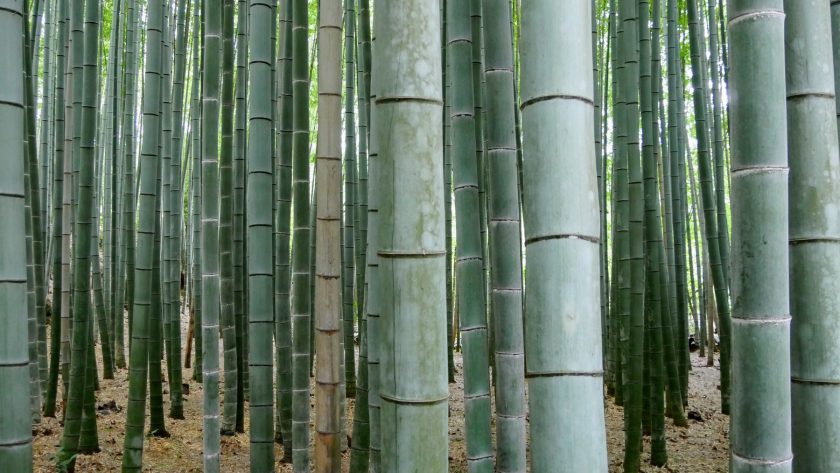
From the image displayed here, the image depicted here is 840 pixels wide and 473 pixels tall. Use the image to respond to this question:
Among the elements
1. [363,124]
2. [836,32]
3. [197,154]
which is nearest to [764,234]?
[836,32]

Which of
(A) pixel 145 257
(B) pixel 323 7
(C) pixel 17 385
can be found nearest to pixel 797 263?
(B) pixel 323 7

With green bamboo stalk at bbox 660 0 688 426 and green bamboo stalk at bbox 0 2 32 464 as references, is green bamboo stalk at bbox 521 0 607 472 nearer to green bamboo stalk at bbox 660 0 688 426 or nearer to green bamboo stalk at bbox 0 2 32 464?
green bamboo stalk at bbox 0 2 32 464

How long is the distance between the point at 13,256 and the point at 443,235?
0.98m

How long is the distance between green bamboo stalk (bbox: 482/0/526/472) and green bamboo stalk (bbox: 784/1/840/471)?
2.41ft

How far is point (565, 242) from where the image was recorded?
1021 millimetres

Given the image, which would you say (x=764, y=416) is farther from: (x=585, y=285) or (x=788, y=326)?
(x=585, y=285)

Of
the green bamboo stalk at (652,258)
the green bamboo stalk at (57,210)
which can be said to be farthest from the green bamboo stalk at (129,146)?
the green bamboo stalk at (652,258)

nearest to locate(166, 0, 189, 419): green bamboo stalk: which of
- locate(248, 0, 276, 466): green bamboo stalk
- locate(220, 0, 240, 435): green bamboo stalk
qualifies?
locate(220, 0, 240, 435): green bamboo stalk

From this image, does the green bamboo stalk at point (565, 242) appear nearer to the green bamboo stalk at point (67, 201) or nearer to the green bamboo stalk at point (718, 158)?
the green bamboo stalk at point (67, 201)

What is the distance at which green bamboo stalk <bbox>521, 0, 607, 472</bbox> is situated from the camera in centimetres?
102

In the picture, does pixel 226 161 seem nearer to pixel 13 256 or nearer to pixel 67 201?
pixel 67 201

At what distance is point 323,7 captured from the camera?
79.5 inches

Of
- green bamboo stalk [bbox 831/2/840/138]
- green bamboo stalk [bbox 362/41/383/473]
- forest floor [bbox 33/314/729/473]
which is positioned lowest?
forest floor [bbox 33/314/729/473]

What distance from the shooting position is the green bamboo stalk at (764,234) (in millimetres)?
1196
